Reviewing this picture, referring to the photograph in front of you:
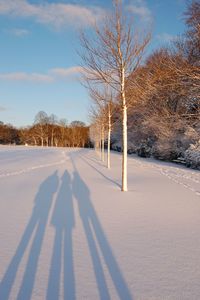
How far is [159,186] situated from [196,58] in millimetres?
14418

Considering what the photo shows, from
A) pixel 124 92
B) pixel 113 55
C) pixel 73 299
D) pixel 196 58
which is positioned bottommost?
pixel 73 299

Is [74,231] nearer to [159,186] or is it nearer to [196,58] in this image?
[159,186]

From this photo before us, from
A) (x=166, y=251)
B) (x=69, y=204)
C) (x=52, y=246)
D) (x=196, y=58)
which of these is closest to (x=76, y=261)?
(x=52, y=246)

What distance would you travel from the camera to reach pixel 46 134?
104m

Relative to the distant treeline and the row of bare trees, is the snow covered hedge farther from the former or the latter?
the distant treeline

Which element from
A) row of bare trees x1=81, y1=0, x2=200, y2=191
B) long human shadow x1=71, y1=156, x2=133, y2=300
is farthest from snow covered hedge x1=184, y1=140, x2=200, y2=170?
long human shadow x1=71, y1=156, x2=133, y2=300

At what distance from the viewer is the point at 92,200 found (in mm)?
9289

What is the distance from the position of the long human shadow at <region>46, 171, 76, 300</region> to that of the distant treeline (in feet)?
312

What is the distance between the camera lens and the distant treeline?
10381cm

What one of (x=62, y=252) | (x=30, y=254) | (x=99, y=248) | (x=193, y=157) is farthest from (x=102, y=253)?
(x=193, y=157)

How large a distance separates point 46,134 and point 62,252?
330 ft

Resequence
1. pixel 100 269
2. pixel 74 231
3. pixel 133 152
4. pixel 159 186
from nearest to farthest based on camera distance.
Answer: pixel 100 269, pixel 74 231, pixel 159 186, pixel 133 152

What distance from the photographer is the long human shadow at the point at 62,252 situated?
147 inches

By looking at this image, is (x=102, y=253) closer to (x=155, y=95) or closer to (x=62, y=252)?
(x=62, y=252)
